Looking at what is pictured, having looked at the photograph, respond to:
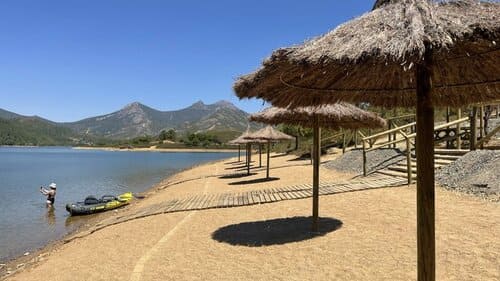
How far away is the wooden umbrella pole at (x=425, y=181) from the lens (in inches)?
122

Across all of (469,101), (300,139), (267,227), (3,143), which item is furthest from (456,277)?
(3,143)

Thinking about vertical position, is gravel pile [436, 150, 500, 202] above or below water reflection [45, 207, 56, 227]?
above

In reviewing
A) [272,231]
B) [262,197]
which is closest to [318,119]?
[272,231]

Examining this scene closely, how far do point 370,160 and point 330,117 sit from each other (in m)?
8.06

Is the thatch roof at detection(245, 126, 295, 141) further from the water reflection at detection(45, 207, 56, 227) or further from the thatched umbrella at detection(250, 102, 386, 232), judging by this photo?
the water reflection at detection(45, 207, 56, 227)

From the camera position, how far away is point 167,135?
135 m

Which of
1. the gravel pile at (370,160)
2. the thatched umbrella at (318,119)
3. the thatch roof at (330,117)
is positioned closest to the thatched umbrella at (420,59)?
the thatched umbrella at (318,119)

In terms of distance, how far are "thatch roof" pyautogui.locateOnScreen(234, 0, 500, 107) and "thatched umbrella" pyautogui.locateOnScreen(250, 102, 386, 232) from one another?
2056 mm

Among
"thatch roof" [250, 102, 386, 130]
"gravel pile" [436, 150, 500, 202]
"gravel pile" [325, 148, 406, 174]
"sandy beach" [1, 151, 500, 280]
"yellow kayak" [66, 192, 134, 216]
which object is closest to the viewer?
"sandy beach" [1, 151, 500, 280]

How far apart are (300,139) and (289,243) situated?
115ft

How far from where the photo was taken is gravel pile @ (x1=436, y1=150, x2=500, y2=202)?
8.27 meters

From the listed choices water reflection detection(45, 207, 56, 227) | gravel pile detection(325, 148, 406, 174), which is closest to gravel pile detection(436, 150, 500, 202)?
gravel pile detection(325, 148, 406, 174)

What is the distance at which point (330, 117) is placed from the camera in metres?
7.66

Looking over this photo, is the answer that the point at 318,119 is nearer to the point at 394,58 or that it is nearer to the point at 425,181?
the point at 425,181
